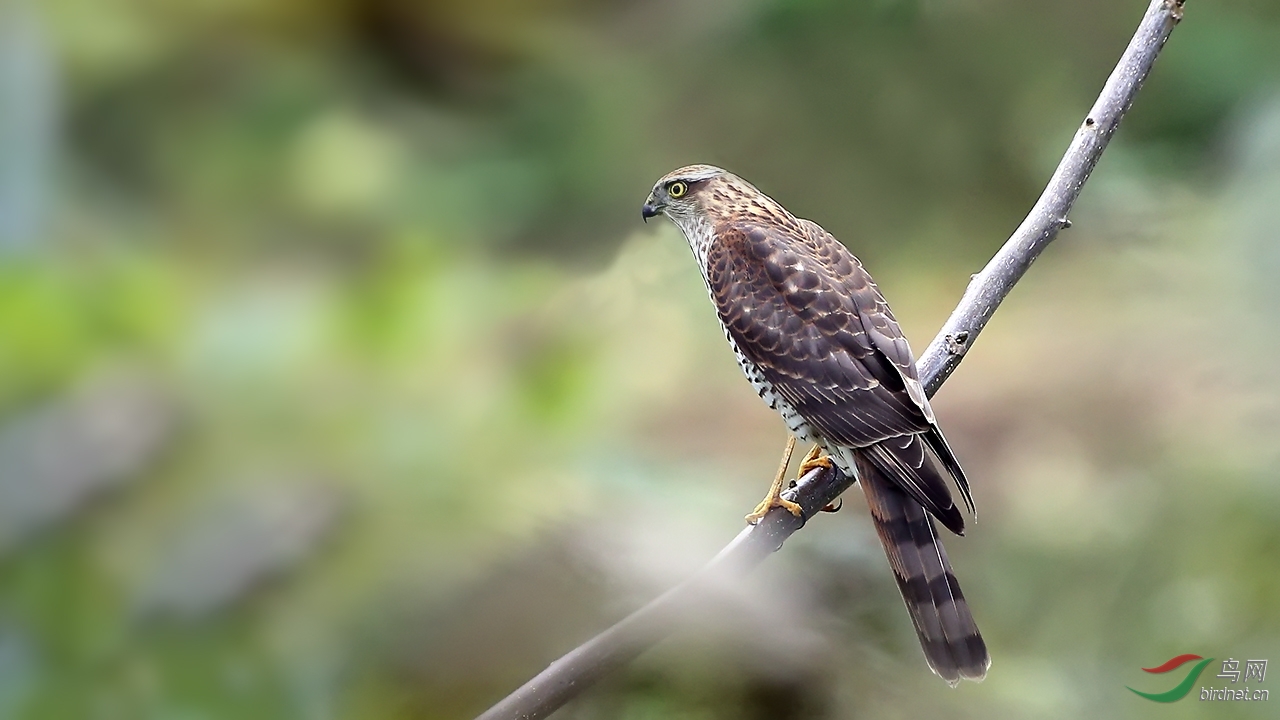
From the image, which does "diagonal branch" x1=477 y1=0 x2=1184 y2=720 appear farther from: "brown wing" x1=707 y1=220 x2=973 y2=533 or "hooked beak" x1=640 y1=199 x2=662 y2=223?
"hooked beak" x1=640 y1=199 x2=662 y2=223

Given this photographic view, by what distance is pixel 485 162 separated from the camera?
1.85 meters

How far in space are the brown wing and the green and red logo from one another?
0.70m

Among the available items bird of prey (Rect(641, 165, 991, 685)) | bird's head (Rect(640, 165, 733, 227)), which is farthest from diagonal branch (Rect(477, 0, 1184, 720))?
bird's head (Rect(640, 165, 733, 227))

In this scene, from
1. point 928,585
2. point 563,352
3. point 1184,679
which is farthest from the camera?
point 563,352

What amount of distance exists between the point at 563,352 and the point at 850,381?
0.68 meters

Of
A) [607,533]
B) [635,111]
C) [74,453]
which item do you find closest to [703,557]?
[607,533]

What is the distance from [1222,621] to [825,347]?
96 cm

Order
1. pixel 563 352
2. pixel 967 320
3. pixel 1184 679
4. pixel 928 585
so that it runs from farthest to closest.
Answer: pixel 563 352 < pixel 1184 679 < pixel 967 320 < pixel 928 585

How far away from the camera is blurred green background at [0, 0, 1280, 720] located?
5.35ft

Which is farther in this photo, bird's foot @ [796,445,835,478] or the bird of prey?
bird's foot @ [796,445,835,478]

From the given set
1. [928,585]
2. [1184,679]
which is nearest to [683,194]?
[928,585]

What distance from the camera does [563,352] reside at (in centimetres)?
180

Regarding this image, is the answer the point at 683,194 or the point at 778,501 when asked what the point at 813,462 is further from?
the point at 683,194

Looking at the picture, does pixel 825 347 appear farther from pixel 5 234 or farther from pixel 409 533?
pixel 5 234
